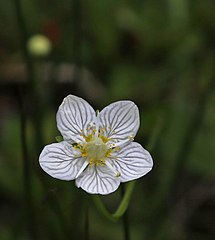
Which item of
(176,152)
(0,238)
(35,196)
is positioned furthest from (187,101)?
(0,238)

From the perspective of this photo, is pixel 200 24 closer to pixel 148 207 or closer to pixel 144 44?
pixel 144 44

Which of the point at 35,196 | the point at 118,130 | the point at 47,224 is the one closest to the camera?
the point at 118,130

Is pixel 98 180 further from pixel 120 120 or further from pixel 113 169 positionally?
pixel 120 120

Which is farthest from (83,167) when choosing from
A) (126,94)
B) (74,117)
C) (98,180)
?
(126,94)

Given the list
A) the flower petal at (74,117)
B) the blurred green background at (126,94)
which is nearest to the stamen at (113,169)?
the flower petal at (74,117)

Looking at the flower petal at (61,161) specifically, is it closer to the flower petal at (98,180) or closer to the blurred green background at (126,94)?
the flower petal at (98,180)

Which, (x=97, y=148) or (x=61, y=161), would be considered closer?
(x=61, y=161)
